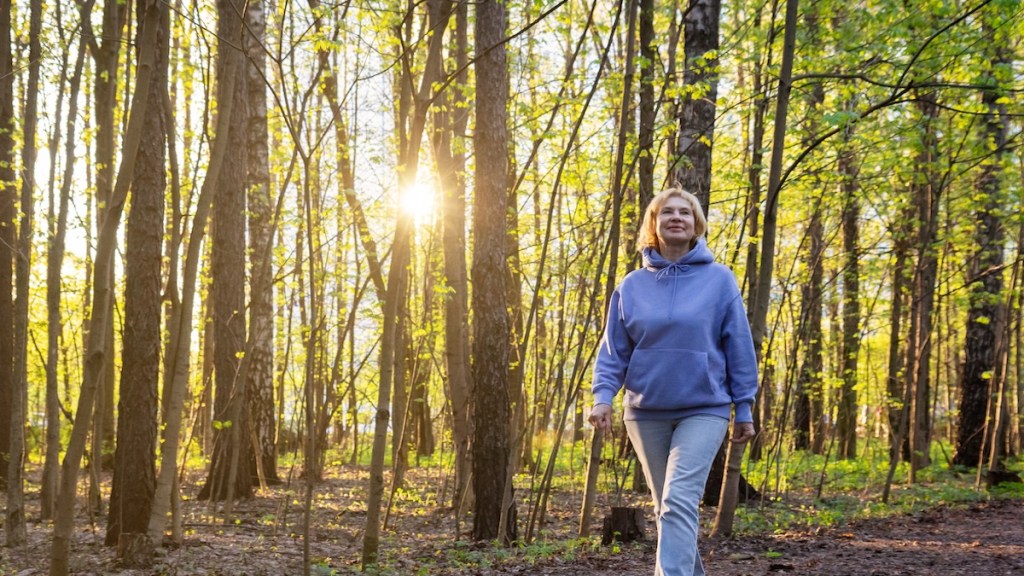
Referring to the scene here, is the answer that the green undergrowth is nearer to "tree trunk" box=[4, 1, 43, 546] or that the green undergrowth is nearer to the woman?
the woman

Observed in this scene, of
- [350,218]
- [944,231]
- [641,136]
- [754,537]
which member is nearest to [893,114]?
[944,231]

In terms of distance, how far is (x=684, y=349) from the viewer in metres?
3.34

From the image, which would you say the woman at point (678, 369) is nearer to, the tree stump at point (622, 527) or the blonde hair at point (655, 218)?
the blonde hair at point (655, 218)

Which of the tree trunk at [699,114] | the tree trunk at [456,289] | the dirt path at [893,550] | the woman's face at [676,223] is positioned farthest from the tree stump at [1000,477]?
the woman's face at [676,223]

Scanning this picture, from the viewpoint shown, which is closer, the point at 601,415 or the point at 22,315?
the point at 601,415

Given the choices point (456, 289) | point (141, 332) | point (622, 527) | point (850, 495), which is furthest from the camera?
point (850, 495)

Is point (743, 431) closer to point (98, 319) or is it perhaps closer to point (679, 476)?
point (679, 476)

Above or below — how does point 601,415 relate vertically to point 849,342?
below

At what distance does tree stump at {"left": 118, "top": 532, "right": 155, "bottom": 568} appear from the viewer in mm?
5730

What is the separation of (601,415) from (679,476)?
1.41 feet

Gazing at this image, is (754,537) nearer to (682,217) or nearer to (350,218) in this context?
(682,217)

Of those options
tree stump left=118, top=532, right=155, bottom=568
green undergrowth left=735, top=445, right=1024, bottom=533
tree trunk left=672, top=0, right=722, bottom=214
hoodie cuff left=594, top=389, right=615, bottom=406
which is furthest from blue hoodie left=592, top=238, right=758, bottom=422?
tree trunk left=672, top=0, right=722, bottom=214

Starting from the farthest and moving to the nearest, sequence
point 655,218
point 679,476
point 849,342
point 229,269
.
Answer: point 849,342 < point 229,269 < point 655,218 < point 679,476

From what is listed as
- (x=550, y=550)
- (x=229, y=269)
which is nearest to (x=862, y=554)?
(x=550, y=550)
